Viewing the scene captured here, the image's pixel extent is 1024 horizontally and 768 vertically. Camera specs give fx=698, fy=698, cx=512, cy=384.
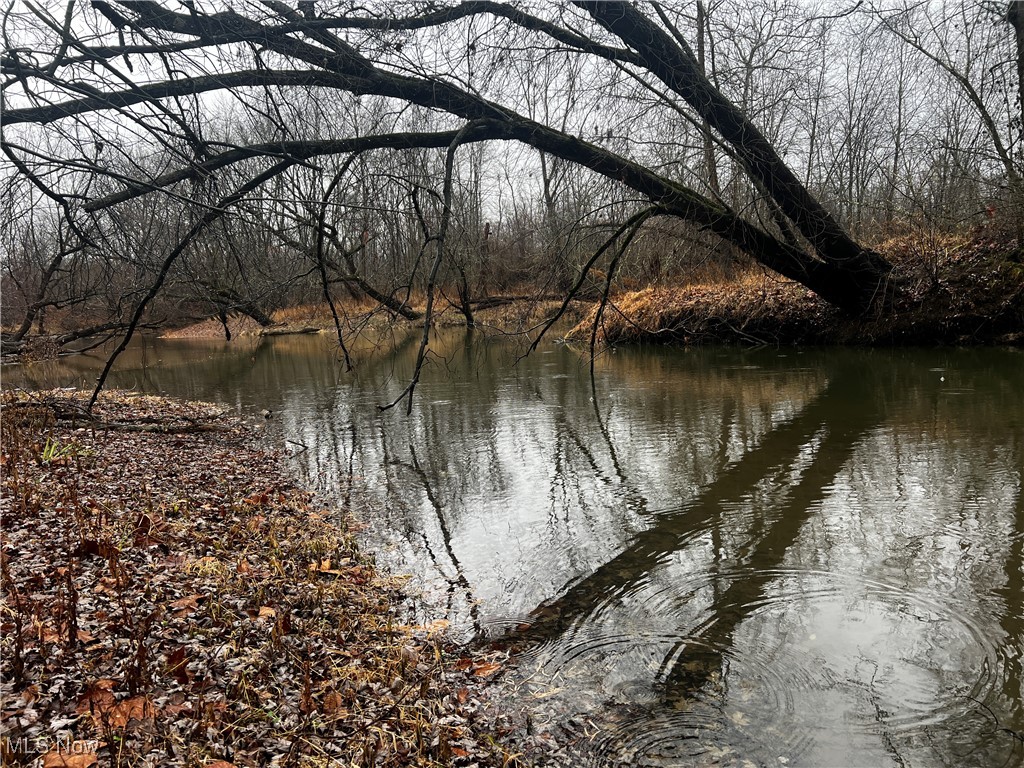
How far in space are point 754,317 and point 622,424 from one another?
9505 millimetres

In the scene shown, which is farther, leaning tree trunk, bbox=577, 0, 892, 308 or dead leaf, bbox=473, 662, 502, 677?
leaning tree trunk, bbox=577, 0, 892, 308

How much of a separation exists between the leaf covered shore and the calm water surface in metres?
0.47

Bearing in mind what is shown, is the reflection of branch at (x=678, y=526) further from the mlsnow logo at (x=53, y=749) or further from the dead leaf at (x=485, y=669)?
the mlsnow logo at (x=53, y=749)

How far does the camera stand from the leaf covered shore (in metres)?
2.97

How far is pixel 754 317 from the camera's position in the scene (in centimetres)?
1862

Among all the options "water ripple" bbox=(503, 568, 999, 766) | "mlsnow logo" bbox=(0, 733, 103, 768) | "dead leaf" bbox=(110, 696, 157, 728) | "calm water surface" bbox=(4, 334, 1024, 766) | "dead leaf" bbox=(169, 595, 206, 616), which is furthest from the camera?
"dead leaf" bbox=(169, 595, 206, 616)

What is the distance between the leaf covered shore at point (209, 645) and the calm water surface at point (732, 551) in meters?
0.47

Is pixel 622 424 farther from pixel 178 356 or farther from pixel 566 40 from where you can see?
pixel 178 356

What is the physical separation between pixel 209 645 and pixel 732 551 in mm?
3820

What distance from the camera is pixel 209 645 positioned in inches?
152

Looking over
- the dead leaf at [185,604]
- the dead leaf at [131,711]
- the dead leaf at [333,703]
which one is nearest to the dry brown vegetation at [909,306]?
the dead leaf at [185,604]

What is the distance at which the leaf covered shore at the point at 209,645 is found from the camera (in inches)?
117

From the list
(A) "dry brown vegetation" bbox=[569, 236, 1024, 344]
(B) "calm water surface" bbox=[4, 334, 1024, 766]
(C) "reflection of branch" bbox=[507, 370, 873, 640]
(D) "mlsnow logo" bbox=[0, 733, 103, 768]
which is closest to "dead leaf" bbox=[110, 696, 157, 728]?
(D) "mlsnow logo" bbox=[0, 733, 103, 768]

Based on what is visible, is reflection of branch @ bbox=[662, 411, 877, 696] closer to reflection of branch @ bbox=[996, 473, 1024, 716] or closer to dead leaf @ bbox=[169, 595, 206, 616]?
reflection of branch @ bbox=[996, 473, 1024, 716]
